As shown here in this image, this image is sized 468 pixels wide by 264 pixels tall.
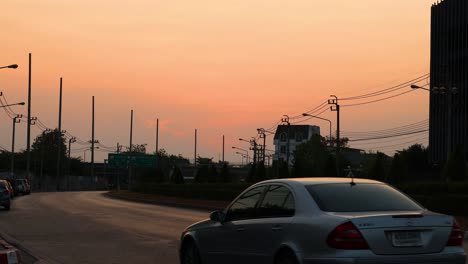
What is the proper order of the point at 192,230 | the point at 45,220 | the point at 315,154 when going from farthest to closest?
the point at 315,154
the point at 45,220
the point at 192,230

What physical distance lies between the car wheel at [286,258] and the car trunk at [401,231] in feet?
2.48

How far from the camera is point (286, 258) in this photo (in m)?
8.15

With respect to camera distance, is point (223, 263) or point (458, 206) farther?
point (458, 206)

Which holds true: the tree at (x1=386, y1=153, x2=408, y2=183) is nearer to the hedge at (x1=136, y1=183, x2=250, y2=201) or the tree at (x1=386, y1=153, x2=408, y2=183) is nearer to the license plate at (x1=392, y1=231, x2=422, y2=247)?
the hedge at (x1=136, y1=183, x2=250, y2=201)

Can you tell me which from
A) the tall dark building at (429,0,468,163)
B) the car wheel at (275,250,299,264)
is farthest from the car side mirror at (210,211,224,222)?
the tall dark building at (429,0,468,163)

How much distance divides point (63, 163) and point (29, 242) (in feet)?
453

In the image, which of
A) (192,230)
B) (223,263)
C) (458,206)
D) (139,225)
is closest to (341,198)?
(223,263)

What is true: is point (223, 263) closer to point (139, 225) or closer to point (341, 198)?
point (341, 198)

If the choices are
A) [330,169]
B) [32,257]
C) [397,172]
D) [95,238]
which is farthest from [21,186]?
[32,257]

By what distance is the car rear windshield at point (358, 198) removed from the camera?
801 centimetres

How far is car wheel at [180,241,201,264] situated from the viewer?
10509mm

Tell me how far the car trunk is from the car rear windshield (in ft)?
0.93

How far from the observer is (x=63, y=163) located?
153 m

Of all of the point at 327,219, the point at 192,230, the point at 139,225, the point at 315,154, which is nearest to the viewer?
the point at 327,219
